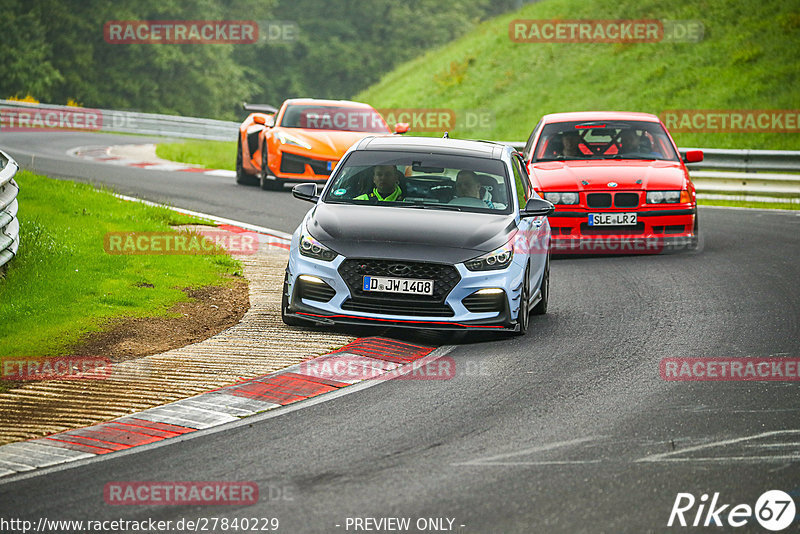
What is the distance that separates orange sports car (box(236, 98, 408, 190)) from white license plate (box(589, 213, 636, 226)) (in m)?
6.50

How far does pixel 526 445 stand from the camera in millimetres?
6598

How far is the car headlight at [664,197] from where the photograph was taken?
1441 cm

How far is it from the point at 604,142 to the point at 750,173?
27.4ft

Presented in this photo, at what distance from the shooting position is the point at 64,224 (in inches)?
557

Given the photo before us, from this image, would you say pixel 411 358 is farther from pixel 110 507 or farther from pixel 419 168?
pixel 110 507

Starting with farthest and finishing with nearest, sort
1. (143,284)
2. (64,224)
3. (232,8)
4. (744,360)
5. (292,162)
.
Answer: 1. (232,8)
2. (292,162)
3. (64,224)
4. (143,284)
5. (744,360)

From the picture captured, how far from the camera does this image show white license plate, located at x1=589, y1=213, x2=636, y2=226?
14320mm

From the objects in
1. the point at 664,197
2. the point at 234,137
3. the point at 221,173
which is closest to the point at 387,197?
the point at 664,197

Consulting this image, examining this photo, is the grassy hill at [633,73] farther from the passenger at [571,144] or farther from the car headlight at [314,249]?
the car headlight at [314,249]

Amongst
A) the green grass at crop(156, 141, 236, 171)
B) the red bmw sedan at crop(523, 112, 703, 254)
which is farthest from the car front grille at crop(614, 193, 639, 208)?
the green grass at crop(156, 141, 236, 171)

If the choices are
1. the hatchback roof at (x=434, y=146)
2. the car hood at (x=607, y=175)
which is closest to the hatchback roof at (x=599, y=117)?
the car hood at (x=607, y=175)

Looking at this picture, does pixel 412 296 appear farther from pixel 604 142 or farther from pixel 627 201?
pixel 604 142

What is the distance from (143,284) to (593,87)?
2931 centimetres

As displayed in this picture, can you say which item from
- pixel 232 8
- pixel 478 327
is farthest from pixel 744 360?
pixel 232 8
